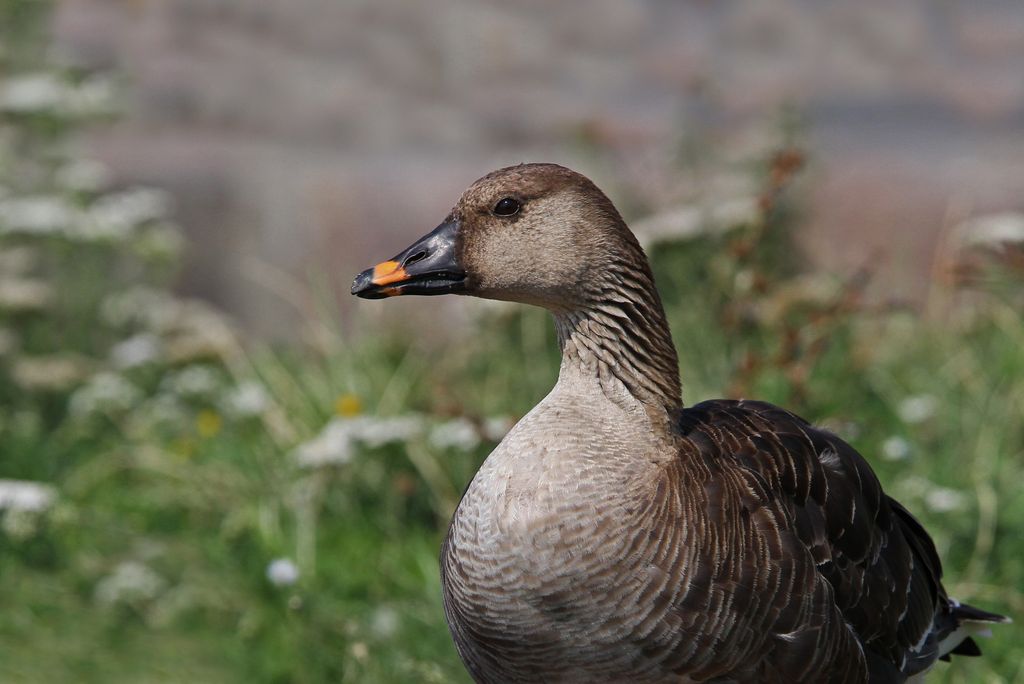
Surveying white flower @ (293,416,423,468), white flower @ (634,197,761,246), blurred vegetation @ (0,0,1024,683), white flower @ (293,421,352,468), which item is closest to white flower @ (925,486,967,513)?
blurred vegetation @ (0,0,1024,683)

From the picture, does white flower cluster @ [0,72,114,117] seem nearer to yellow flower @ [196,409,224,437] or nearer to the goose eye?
yellow flower @ [196,409,224,437]

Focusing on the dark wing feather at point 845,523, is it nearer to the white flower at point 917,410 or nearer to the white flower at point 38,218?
the white flower at point 917,410

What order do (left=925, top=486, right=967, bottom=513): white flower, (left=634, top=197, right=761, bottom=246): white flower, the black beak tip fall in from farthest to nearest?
(left=634, top=197, right=761, bottom=246): white flower
(left=925, top=486, right=967, bottom=513): white flower
the black beak tip

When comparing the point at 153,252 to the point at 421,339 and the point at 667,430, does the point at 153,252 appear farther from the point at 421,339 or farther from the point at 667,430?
the point at 667,430

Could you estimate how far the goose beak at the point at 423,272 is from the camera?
2.84 metres

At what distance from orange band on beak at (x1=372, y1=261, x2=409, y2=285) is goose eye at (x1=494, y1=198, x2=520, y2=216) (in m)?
0.25

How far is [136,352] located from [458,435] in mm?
2271

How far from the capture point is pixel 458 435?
4.74m

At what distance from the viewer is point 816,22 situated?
7797 mm

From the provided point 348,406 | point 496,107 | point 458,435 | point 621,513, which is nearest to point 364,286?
point 621,513

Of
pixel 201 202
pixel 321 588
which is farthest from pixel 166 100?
pixel 321 588

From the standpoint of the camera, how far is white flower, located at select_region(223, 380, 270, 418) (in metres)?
5.57

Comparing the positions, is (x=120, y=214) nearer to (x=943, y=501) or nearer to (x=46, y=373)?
(x=46, y=373)

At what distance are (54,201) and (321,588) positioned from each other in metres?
2.57
